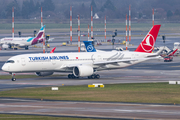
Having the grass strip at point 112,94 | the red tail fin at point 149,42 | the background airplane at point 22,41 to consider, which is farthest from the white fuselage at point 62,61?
the background airplane at point 22,41

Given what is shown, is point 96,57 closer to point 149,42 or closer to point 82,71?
point 82,71

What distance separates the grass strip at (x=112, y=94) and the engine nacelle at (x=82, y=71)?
1025cm

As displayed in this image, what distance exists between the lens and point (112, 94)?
132 feet

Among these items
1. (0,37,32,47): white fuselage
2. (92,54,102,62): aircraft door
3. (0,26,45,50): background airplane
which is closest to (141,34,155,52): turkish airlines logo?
(92,54,102,62): aircraft door

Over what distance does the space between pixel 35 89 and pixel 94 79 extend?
14.1 m

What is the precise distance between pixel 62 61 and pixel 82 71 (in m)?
3.73

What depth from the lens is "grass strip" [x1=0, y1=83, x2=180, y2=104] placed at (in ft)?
121

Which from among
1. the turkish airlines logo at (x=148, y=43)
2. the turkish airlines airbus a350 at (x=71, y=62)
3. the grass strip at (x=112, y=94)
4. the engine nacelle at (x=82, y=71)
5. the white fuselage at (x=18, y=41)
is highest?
the white fuselage at (x=18, y=41)

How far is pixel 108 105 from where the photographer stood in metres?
33.8

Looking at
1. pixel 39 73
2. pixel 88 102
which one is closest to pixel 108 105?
pixel 88 102

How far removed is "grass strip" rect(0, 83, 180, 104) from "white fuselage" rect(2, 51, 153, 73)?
1013cm

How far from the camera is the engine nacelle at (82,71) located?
56250 millimetres

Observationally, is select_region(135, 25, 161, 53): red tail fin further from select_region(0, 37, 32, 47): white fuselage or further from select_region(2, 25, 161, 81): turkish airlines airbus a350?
select_region(0, 37, 32, 47): white fuselage

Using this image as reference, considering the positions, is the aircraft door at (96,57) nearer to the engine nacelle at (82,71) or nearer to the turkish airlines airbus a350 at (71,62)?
the turkish airlines airbus a350 at (71,62)
